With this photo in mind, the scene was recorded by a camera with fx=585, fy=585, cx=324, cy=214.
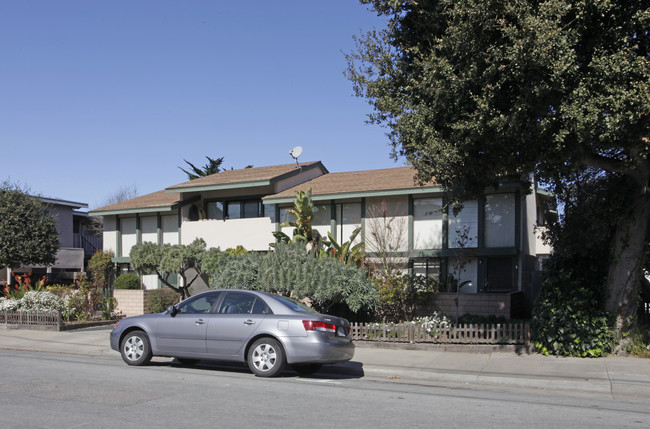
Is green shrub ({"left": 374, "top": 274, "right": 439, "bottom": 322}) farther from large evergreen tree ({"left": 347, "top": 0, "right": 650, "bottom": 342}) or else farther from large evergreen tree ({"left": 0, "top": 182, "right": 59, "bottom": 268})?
large evergreen tree ({"left": 0, "top": 182, "right": 59, "bottom": 268})

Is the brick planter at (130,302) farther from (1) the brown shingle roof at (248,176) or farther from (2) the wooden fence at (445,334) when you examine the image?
(2) the wooden fence at (445,334)

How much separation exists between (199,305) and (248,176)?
570 inches

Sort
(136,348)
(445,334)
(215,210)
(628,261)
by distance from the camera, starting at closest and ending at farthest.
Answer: (136,348)
(628,261)
(445,334)
(215,210)

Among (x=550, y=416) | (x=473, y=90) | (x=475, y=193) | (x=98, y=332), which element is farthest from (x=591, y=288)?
(x=98, y=332)

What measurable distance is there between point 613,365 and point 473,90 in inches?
235

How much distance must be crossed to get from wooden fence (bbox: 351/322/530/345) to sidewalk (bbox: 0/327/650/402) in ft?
1.20

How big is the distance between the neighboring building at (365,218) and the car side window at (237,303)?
683 cm

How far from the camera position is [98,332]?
17797mm

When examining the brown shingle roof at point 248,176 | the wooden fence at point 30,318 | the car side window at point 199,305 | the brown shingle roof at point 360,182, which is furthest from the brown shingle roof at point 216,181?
the car side window at point 199,305

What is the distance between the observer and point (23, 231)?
2395 cm

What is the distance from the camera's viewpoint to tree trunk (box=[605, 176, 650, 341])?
40.4ft

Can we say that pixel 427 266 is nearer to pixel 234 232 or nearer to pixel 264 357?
pixel 234 232

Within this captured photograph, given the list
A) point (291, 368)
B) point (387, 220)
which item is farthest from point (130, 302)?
point (291, 368)

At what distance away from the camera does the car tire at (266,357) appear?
9.80 meters
